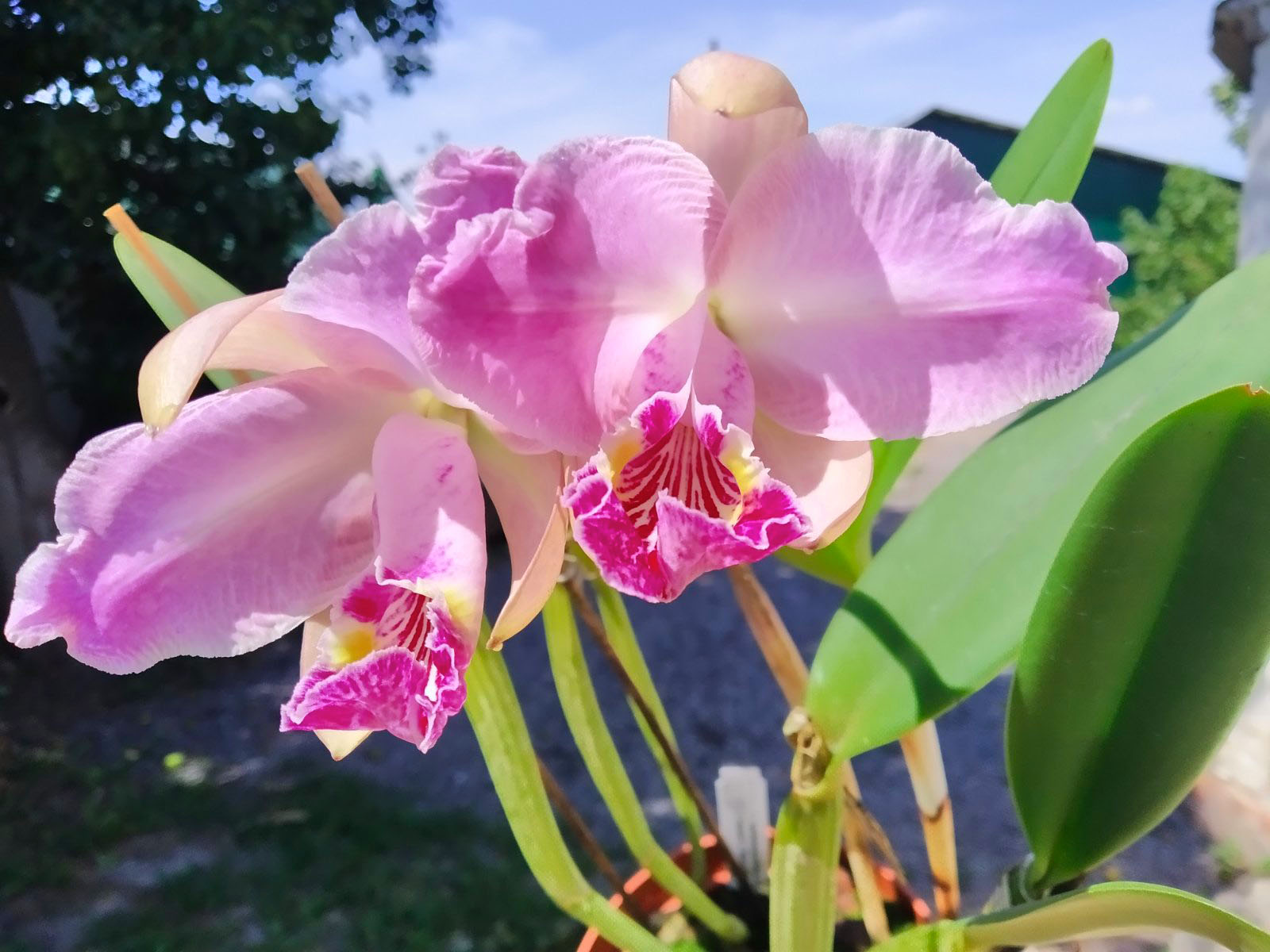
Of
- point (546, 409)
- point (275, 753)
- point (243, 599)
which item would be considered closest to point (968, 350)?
point (546, 409)

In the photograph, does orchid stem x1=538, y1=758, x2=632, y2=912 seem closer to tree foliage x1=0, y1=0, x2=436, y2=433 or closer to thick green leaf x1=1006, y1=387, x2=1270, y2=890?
thick green leaf x1=1006, y1=387, x2=1270, y2=890

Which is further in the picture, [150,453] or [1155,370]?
[1155,370]

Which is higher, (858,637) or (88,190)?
(858,637)

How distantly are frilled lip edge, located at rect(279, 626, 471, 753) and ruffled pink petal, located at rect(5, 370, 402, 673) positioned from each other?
0.17 ft

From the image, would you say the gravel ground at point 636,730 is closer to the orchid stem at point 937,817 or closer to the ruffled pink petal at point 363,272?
the orchid stem at point 937,817

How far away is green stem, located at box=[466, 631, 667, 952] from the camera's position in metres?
0.36

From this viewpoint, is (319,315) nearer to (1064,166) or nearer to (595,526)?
(595,526)

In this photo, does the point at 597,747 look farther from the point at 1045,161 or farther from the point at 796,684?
the point at 1045,161

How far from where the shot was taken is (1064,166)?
18.0 inches

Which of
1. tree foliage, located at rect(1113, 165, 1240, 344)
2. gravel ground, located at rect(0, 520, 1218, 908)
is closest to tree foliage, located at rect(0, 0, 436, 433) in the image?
gravel ground, located at rect(0, 520, 1218, 908)

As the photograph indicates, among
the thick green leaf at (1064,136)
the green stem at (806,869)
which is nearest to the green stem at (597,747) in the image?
the green stem at (806,869)

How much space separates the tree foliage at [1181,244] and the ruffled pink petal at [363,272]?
441cm

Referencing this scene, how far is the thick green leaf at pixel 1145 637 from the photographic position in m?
0.31

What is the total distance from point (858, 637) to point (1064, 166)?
0.89ft
